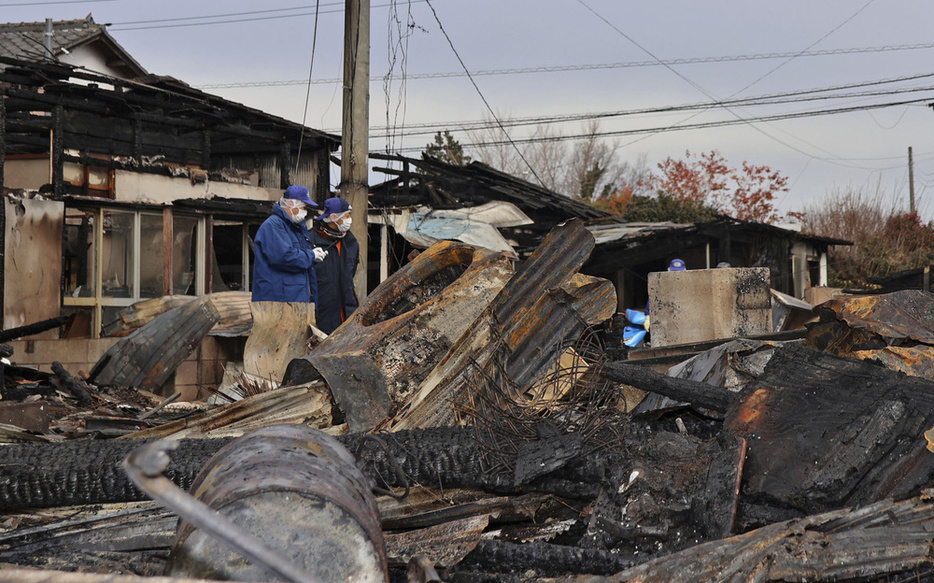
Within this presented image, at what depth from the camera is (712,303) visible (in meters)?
8.16

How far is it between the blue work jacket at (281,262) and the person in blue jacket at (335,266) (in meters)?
0.50

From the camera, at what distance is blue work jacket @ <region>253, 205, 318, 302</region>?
796cm

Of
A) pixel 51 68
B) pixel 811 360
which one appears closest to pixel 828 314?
pixel 811 360

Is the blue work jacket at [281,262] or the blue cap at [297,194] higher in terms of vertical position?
the blue cap at [297,194]

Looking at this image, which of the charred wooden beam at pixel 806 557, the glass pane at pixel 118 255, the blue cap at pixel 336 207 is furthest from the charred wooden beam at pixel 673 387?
the glass pane at pixel 118 255

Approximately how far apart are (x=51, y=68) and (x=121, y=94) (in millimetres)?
1156

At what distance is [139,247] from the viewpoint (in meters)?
12.8

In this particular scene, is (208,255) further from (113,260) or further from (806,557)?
(806,557)

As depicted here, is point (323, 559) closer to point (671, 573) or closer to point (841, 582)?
point (671, 573)

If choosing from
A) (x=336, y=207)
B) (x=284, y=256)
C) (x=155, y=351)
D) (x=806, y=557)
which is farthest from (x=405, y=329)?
(x=155, y=351)

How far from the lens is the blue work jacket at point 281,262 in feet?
26.1

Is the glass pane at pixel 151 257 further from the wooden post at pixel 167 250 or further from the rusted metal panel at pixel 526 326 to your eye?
the rusted metal panel at pixel 526 326

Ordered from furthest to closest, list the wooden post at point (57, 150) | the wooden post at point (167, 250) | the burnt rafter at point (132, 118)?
the wooden post at point (167, 250) < the burnt rafter at point (132, 118) < the wooden post at point (57, 150)

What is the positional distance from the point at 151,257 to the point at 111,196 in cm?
114
